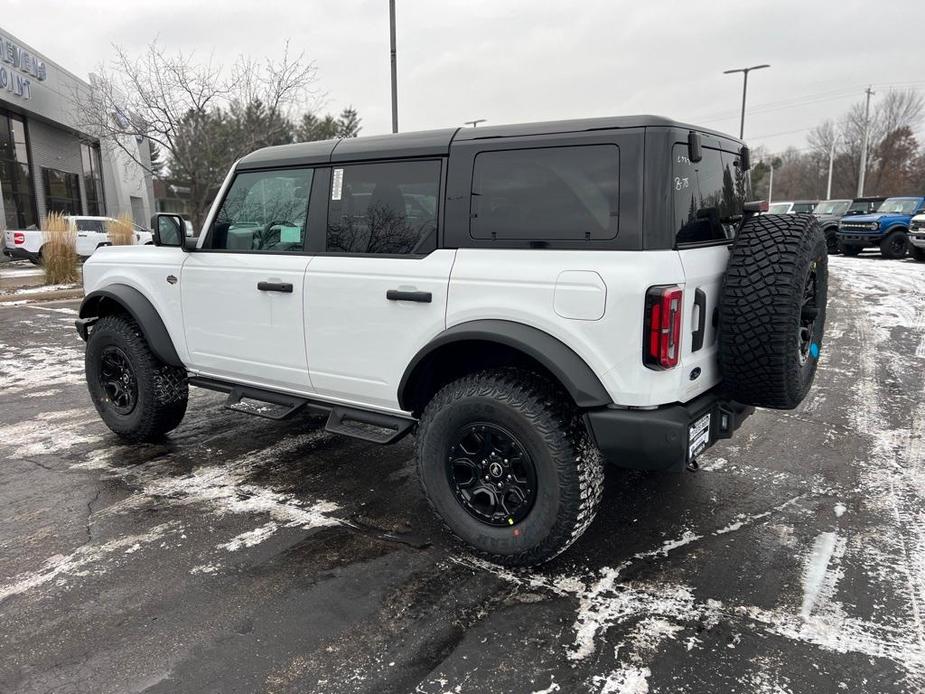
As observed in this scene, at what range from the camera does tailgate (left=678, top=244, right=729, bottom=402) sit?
9.30ft

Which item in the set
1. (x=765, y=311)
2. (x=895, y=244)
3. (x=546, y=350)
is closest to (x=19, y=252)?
(x=546, y=350)

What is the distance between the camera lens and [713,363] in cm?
315

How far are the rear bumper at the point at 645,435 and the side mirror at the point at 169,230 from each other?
9.80ft

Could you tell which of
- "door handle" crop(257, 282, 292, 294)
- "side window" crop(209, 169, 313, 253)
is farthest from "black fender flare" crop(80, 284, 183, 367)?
"door handle" crop(257, 282, 292, 294)

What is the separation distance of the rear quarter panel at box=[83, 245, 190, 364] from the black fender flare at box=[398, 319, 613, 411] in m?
2.27

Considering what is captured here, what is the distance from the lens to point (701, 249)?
2.98 meters

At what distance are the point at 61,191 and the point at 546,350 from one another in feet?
104

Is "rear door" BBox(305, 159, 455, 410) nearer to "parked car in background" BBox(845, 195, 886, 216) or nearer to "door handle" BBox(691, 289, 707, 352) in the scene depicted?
"door handle" BBox(691, 289, 707, 352)

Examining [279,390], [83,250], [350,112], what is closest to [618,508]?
[279,390]

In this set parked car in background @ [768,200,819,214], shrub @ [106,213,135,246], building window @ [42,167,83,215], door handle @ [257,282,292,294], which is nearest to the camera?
door handle @ [257,282,292,294]

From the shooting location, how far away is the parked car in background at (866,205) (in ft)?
71.1

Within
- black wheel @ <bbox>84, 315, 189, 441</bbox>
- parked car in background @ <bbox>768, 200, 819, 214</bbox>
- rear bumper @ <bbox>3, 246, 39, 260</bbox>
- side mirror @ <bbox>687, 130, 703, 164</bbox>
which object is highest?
parked car in background @ <bbox>768, 200, 819, 214</bbox>

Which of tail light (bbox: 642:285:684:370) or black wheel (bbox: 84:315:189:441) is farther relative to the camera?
black wheel (bbox: 84:315:189:441)

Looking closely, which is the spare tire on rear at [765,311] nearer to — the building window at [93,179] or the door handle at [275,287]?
the door handle at [275,287]
